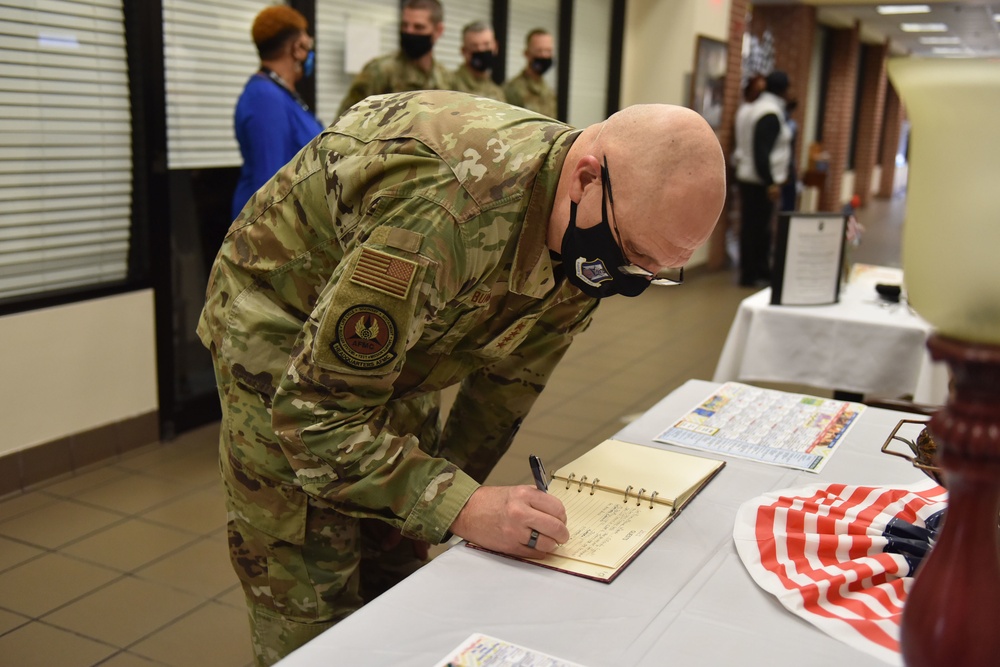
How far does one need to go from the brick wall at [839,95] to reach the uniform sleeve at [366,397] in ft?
44.1

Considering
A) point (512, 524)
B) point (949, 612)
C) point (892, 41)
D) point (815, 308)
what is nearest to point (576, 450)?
point (815, 308)

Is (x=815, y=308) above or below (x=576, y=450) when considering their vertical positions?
above

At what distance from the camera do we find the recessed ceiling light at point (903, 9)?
11914 millimetres

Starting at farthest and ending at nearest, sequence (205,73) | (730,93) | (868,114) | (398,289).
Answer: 1. (868,114)
2. (730,93)
3. (205,73)
4. (398,289)

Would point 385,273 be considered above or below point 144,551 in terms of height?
above

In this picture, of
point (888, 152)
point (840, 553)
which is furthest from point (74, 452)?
point (888, 152)

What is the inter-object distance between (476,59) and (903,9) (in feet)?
30.9

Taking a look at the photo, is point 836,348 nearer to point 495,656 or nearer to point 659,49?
point 495,656

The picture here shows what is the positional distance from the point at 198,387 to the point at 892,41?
55.3 feet

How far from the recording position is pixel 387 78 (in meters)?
4.41

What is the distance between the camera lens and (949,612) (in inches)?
27.3

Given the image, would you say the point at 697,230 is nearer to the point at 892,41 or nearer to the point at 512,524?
the point at 512,524

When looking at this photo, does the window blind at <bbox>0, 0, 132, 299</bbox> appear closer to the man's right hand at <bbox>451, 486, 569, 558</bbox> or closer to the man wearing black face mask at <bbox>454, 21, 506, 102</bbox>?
the man wearing black face mask at <bbox>454, 21, 506, 102</bbox>

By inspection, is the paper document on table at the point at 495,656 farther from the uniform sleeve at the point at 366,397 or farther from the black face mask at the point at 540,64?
the black face mask at the point at 540,64
